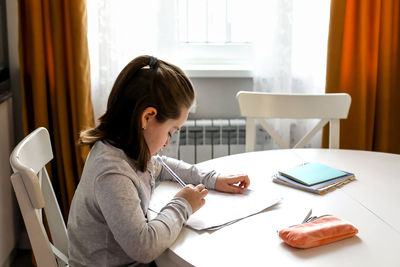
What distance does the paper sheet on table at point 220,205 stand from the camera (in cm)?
126

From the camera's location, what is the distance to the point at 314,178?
153cm

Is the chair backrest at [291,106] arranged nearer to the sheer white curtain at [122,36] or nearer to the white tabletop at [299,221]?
the white tabletop at [299,221]

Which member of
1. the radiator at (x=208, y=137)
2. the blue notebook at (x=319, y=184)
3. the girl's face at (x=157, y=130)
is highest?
the girl's face at (x=157, y=130)

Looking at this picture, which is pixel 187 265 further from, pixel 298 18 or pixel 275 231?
pixel 298 18

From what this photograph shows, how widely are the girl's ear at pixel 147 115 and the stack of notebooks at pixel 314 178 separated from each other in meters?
0.48

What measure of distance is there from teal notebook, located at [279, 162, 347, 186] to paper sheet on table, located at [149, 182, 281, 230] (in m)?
0.15

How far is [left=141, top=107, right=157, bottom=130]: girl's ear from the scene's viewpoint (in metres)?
1.27

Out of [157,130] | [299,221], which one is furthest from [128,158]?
[299,221]

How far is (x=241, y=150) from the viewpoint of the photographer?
2.73 m

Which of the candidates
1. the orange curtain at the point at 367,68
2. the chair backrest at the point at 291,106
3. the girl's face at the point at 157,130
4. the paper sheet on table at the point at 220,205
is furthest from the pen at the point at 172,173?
the orange curtain at the point at 367,68

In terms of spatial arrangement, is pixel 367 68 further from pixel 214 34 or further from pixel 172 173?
pixel 172 173

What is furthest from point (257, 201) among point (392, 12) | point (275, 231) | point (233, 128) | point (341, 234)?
point (392, 12)

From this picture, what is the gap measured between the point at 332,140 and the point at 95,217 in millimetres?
1171

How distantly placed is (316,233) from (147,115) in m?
0.49
